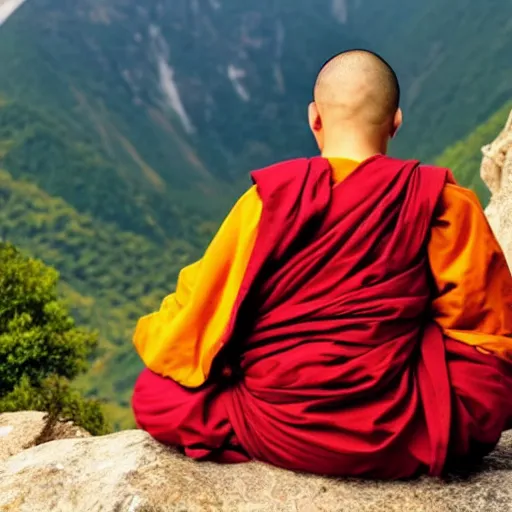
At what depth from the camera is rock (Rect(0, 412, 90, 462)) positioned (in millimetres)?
5980

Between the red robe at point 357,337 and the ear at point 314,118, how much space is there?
28 cm

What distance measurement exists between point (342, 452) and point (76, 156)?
130 ft

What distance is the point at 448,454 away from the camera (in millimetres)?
3236

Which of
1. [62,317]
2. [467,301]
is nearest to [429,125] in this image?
[62,317]

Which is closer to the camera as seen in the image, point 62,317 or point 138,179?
point 62,317

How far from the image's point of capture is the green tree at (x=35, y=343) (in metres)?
11.6

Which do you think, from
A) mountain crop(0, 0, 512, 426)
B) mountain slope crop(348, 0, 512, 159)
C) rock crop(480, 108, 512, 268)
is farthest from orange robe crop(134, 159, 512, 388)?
mountain slope crop(348, 0, 512, 159)

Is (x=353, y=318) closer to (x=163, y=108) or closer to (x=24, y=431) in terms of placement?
(x=24, y=431)

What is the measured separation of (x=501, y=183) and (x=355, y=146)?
5.49 metres

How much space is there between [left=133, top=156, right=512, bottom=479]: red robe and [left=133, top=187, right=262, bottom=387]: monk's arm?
64mm

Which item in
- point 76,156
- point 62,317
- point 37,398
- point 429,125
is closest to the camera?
point 37,398

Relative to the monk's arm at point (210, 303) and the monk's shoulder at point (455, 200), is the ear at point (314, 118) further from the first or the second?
the monk's shoulder at point (455, 200)

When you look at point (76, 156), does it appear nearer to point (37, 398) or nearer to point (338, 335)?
point (37, 398)

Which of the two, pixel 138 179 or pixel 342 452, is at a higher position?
pixel 138 179
